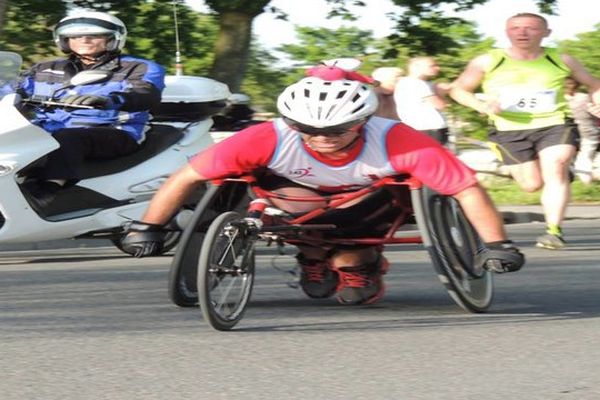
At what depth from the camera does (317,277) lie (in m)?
8.31

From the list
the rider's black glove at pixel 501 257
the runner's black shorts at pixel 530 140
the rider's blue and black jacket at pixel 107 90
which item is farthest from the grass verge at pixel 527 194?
the rider's black glove at pixel 501 257

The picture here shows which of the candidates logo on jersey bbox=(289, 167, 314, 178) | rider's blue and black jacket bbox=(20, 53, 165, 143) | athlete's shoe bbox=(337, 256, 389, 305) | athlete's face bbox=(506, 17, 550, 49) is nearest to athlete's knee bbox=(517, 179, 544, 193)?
athlete's face bbox=(506, 17, 550, 49)

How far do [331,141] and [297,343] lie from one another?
945 mm

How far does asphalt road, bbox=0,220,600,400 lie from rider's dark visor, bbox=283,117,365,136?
874mm

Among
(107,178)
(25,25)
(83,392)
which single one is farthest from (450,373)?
(25,25)

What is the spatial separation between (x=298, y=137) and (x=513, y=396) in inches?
81.5

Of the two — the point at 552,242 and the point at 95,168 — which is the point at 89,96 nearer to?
the point at 95,168

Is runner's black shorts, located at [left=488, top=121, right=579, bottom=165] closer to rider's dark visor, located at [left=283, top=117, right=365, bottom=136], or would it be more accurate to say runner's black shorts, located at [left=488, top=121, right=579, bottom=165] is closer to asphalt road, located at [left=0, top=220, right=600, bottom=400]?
asphalt road, located at [left=0, top=220, right=600, bottom=400]

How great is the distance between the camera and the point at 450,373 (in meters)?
6.24

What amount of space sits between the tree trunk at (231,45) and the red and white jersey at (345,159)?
1152 cm

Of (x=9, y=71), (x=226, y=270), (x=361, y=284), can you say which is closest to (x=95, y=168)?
(x=9, y=71)

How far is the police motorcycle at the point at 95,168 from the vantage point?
10.4 m

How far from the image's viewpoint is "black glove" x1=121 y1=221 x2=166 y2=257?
771 cm

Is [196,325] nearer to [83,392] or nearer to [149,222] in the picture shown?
[149,222]
